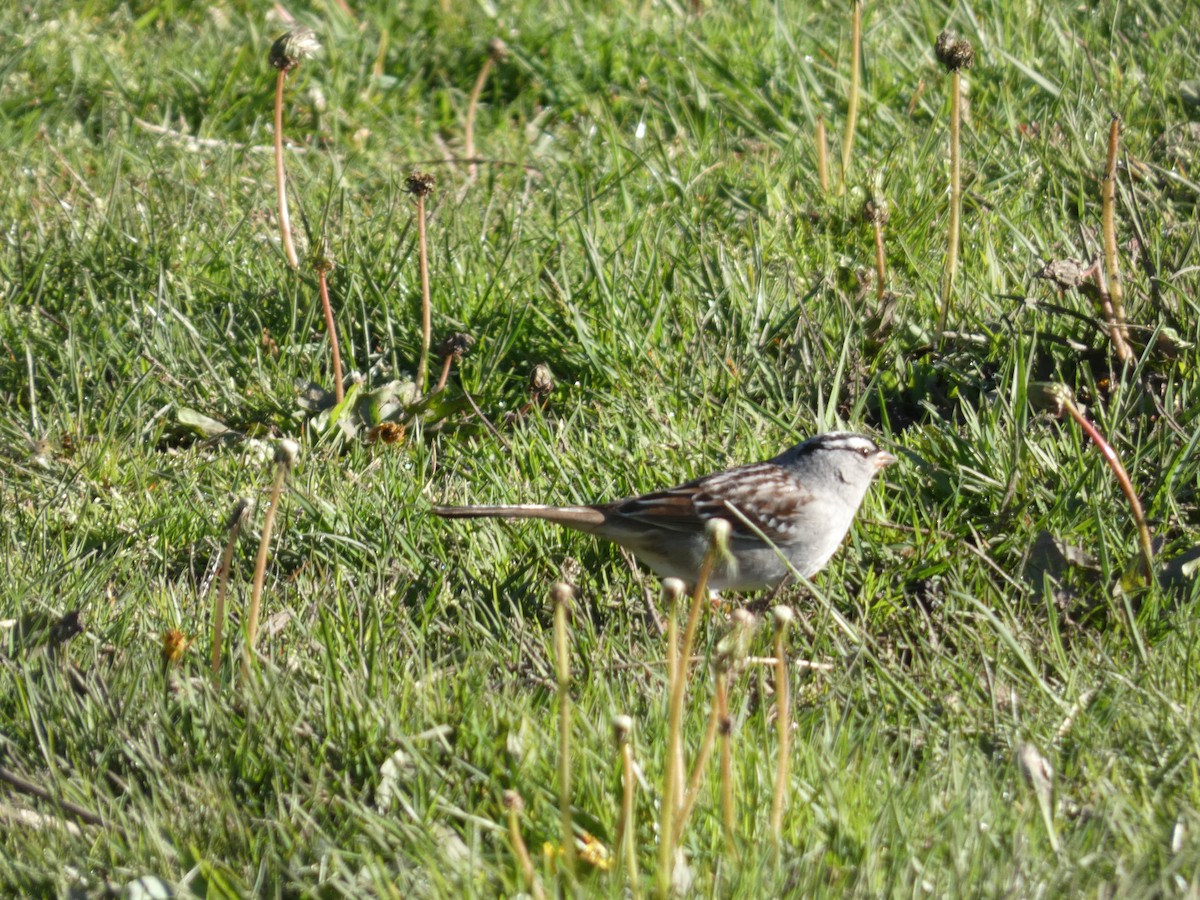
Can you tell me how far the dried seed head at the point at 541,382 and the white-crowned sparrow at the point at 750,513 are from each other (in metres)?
0.79

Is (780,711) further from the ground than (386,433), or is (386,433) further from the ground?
(780,711)

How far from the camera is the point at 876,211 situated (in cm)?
516

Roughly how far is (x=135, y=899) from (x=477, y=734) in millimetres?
823

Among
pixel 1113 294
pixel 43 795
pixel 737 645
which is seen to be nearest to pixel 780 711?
pixel 737 645

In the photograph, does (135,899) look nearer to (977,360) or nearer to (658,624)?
(658,624)

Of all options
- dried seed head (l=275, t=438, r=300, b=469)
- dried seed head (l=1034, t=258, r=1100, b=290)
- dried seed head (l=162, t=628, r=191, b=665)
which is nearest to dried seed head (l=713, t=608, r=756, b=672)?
dried seed head (l=275, t=438, r=300, b=469)

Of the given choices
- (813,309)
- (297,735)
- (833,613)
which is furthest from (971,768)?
(813,309)

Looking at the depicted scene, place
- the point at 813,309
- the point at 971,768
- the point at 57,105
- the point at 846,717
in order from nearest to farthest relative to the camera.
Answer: the point at 971,768, the point at 846,717, the point at 813,309, the point at 57,105

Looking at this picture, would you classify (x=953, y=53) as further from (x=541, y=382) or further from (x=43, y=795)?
(x=43, y=795)

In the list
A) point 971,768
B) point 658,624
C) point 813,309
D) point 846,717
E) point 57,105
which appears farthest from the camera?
point 57,105

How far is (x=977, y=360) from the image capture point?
488cm

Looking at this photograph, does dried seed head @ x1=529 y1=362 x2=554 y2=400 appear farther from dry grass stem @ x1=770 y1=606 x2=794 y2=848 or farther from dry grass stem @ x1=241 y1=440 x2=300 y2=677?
dry grass stem @ x1=770 y1=606 x2=794 y2=848

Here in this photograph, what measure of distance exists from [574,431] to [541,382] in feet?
0.80

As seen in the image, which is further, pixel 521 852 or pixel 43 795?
pixel 43 795
